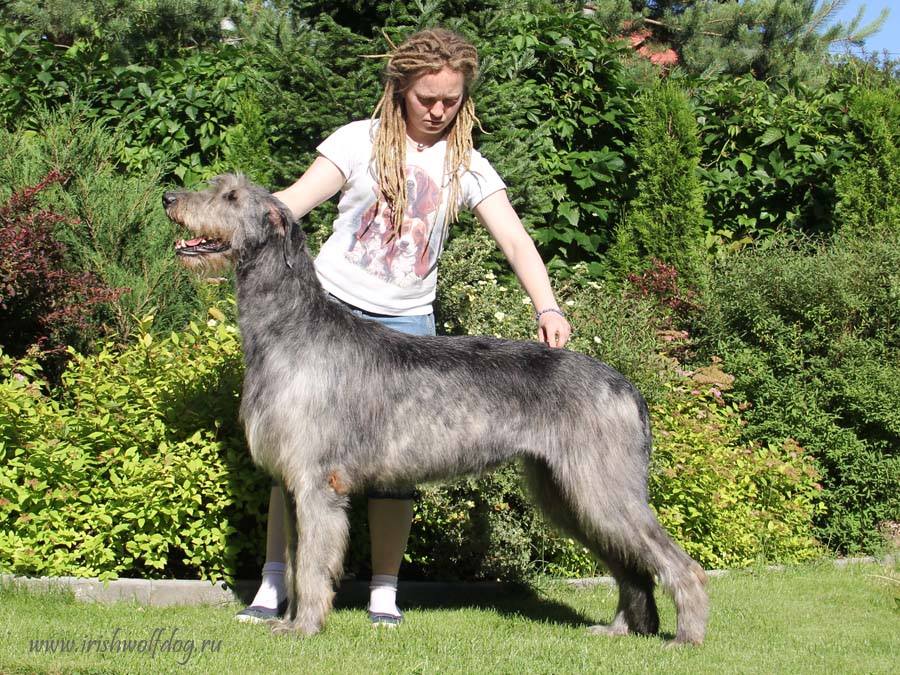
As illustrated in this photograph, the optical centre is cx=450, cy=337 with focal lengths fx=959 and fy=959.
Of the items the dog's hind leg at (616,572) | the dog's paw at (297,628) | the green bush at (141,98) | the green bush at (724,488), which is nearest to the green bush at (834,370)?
the green bush at (724,488)

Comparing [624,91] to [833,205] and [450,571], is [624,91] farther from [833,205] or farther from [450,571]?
[450,571]

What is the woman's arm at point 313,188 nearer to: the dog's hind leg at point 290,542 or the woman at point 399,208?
the woman at point 399,208

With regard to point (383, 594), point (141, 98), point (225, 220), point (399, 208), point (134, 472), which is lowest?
point (383, 594)

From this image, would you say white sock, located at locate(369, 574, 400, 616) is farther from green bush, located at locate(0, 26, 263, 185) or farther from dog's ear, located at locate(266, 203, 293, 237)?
green bush, located at locate(0, 26, 263, 185)

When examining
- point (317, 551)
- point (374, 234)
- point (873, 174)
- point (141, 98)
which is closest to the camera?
point (317, 551)

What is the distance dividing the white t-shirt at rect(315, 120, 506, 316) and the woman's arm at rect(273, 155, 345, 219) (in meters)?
0.04

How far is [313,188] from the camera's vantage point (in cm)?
476

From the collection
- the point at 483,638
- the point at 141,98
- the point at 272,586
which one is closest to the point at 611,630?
the point at 483,638

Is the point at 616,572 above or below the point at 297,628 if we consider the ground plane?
above

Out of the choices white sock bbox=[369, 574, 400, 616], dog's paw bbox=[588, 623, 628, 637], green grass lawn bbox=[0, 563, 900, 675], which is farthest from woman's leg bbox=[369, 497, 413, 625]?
dog's paw bbox=[588, 623, 628, 637]

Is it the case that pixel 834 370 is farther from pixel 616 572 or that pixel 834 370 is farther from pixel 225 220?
pixel 225 220

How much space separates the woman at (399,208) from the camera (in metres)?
4.79

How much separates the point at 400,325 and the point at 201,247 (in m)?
1.10

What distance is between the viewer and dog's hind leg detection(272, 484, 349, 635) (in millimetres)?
4383
